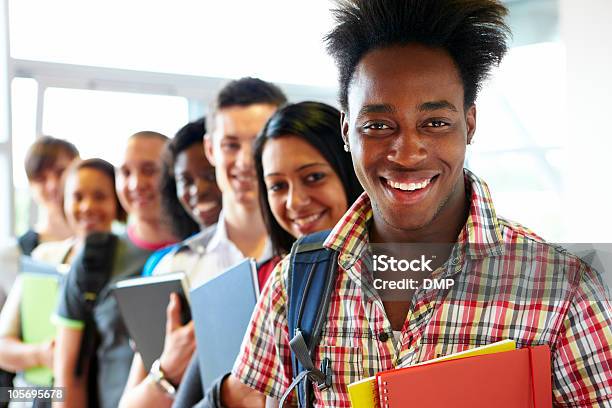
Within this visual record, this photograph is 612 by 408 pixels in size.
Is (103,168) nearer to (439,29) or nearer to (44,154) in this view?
(44,154)

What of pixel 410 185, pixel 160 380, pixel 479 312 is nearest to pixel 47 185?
pixel 160 380

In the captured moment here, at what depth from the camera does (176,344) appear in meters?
2.20

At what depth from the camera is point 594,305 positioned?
1247 millimetres

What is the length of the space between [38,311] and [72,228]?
291mm

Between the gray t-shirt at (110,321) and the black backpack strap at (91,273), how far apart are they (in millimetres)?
14

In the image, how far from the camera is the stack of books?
126 cm

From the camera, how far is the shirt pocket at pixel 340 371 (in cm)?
140

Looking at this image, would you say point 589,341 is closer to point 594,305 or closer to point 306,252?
point 594,305

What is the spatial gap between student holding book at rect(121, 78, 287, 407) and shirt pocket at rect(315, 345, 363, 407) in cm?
67

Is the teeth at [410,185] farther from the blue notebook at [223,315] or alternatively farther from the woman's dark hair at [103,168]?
the woman's dark hair at [103,168]

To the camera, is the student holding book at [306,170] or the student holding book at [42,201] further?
the student holding book at [42,201]

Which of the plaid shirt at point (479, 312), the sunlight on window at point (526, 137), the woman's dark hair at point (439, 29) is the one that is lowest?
the plaid shirt at point (479, 312)

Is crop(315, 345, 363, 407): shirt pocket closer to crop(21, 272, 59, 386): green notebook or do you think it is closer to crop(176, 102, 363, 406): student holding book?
crop(176, 102, 363, 406): student holding book

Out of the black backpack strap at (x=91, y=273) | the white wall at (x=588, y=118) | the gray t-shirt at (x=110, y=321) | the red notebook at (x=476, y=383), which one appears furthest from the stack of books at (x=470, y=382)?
the black backpack strap at (x=91, y=273)
